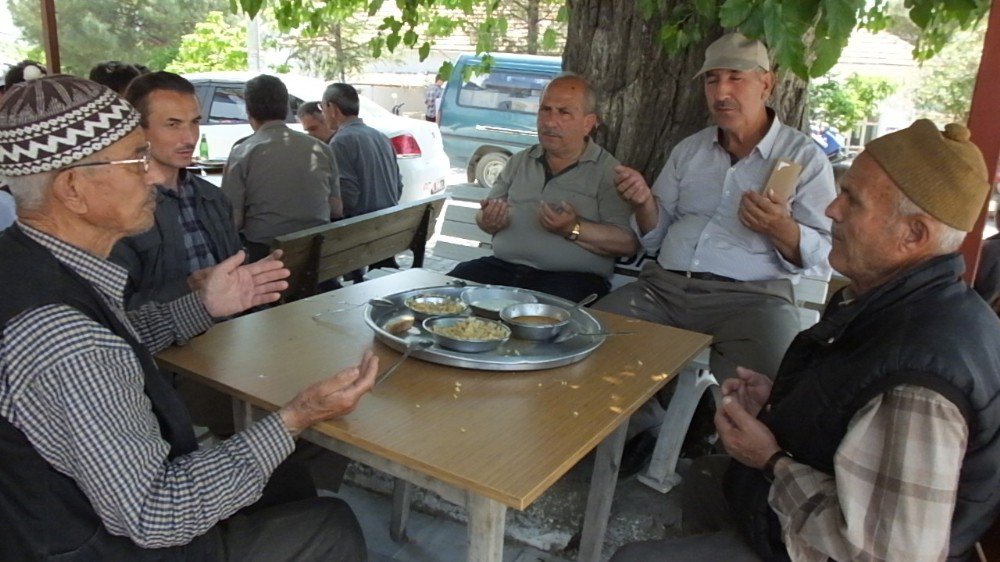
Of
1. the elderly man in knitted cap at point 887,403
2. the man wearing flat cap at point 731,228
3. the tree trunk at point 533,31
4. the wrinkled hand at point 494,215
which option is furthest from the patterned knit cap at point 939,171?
the tree trunk at point 533,31

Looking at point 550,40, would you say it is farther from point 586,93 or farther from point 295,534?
point 295,534

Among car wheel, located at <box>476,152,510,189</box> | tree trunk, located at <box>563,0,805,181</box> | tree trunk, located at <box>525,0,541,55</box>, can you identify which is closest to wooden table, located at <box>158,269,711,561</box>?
tree trunk, located at <box>563,0,805,181</box>

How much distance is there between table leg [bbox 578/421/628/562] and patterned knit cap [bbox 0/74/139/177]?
160 cm

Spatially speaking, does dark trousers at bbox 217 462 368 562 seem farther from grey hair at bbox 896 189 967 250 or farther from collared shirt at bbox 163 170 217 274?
grey hair at bbox 896 189 967 250

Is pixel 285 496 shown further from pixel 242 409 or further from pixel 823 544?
pixel 823 544

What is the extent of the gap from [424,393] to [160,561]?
0.65m

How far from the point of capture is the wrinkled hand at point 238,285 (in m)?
2.10

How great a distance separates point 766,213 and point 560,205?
3.10 ft

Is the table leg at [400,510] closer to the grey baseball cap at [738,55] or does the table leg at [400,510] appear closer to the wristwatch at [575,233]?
the wristwatch at [575,233]

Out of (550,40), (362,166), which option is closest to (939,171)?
(550,40)

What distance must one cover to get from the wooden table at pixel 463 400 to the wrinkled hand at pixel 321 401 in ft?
0.16

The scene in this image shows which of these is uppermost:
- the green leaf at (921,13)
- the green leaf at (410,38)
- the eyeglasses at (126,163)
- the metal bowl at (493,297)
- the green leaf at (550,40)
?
the green leaf at (921,13)

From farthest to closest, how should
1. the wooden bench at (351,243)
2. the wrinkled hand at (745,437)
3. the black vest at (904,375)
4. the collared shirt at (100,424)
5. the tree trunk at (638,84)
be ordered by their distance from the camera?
1. the wooden bench at (351,243)
2. the tree trunk at (638,84)
3. the wrinkled hand at (745,437)
4. the black vest at (904,375)
5. the collared shirt at (100,424)

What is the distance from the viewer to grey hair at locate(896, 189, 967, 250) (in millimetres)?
1518
